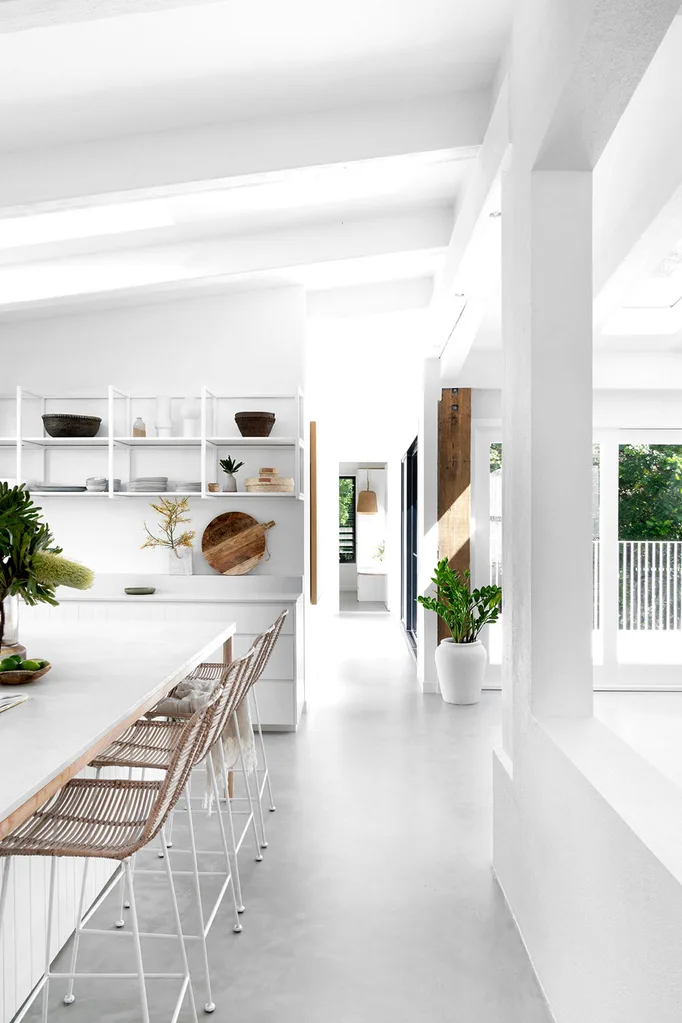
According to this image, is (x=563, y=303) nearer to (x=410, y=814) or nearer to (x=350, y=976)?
(x=350, y=976)

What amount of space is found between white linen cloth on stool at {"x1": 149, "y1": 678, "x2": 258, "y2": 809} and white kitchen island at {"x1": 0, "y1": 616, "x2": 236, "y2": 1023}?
20 centimetres

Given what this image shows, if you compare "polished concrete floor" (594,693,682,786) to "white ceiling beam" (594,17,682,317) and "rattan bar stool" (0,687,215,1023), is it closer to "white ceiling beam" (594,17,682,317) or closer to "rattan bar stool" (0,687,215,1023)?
"white ceiling beam" (594,17,682,317)

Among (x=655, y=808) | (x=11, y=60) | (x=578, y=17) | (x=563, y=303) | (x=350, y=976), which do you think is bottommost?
(x=350, y=976)

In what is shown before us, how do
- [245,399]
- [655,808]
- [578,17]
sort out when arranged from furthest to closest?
[245,399], [578,17], [655,808]

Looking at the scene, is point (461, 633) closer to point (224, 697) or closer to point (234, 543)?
point (234, 543)

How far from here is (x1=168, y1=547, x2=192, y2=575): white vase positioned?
17.6 ft

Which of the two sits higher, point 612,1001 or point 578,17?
point 578,17

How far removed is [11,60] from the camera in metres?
2.59

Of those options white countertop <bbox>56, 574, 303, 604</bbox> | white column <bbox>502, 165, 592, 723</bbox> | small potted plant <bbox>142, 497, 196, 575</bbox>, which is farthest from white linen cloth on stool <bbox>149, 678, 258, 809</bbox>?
small potted plant <bbox>142, 497, 196, 575</bbox>

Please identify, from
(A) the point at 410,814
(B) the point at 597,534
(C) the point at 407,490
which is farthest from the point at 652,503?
(A) the point at 410,814

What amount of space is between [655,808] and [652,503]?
502 centimetres

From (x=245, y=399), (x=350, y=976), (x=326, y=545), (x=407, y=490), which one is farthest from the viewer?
(x=326, y=545)

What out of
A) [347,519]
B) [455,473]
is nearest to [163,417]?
[455,473]

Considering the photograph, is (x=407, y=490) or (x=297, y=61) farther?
(x=407, y=490)
